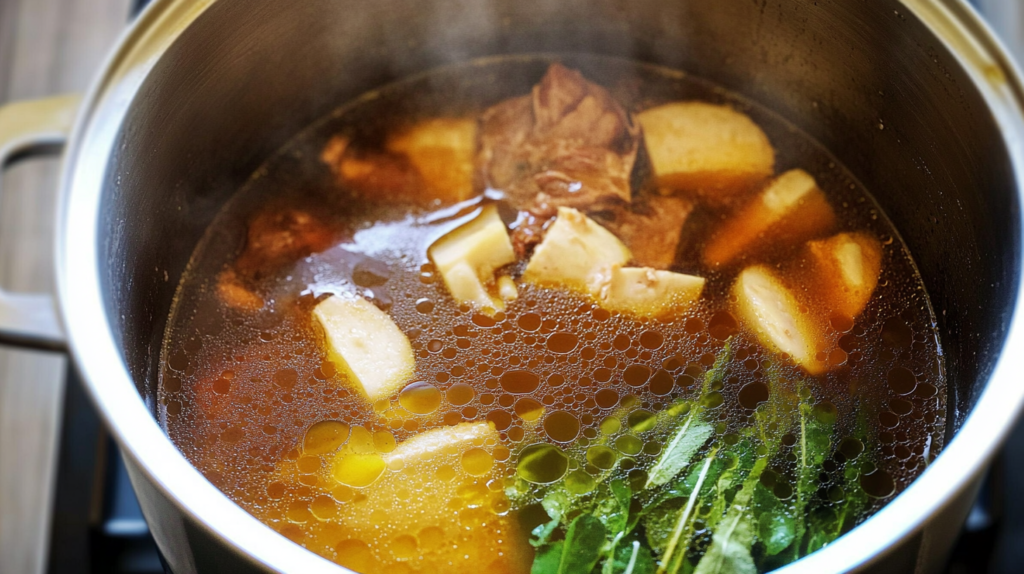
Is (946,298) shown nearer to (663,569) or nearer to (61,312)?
(663,569)

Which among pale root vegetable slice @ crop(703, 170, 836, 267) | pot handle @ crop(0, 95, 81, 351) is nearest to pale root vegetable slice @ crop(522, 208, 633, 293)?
pale root vegetable slice @ crop(703, 170, 836, 267)

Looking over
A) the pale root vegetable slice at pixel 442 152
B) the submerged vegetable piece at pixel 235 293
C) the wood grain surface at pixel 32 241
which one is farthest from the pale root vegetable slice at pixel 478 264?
the wood grain surface at pixel 32 241

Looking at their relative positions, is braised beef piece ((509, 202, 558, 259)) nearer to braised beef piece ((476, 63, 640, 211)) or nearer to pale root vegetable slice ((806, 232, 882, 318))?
braised beef piece ((476, 63, 640, 211))

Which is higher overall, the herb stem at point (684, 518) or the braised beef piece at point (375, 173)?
the braised beef piece at point (375, 173)

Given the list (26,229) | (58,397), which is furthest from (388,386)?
→ (26,229)

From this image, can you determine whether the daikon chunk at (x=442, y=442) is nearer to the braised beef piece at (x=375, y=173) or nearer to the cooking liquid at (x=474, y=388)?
the cooking liquid at (x=474, y=388)
